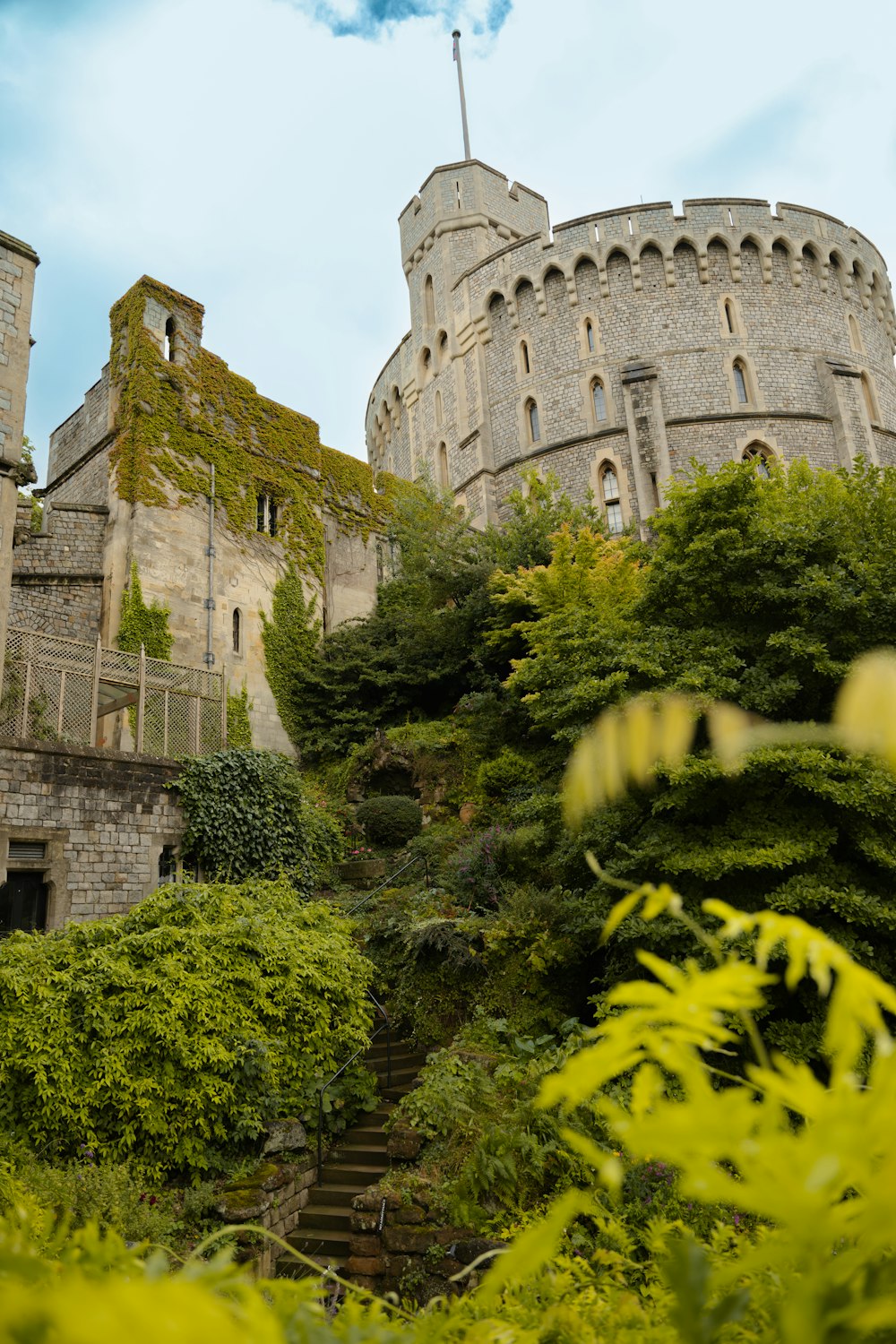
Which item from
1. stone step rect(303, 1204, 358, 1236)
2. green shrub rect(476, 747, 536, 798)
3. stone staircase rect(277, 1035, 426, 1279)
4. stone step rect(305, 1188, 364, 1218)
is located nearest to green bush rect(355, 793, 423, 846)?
green shrub rect(476, 747, 536, 798)

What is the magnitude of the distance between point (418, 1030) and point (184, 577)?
40.3 ft

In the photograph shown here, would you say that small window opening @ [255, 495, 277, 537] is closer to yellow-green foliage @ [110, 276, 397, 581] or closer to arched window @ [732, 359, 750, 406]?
yellow-green foliage @ [110, 276, 397, 581]

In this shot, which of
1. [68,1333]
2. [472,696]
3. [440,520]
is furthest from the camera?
[440,520]

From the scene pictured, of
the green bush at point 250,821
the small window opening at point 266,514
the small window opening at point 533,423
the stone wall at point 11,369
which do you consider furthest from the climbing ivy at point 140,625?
the small window opening at point 533,423

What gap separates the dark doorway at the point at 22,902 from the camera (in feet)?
37.2

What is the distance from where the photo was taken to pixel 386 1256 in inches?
256

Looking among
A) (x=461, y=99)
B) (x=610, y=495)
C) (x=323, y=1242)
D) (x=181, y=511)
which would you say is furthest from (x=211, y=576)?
(x=461, y=99)

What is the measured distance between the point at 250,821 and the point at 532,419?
19.0m

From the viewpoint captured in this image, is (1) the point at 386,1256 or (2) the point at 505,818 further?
(2) the point at 505,818

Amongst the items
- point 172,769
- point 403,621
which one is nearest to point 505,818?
point 172,769

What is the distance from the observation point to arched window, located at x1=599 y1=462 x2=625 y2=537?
26812 millimetres

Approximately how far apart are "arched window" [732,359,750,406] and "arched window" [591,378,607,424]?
392 cm

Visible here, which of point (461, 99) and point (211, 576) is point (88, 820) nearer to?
point (211, 576)

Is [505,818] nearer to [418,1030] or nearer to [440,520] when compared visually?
[418,1030]
